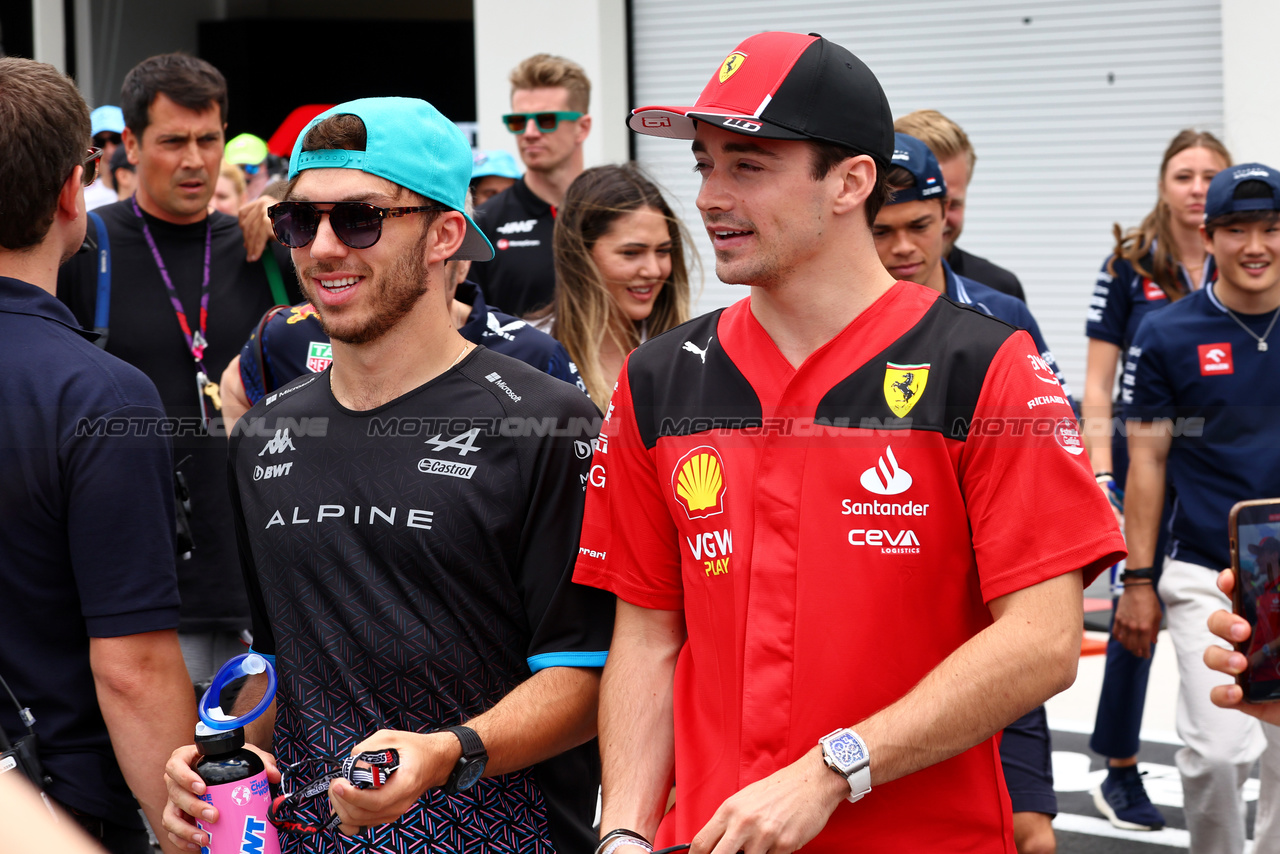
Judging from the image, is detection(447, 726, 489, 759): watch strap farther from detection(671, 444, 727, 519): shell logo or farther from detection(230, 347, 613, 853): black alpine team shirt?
detection(671, 444, 727, 519): shell logo

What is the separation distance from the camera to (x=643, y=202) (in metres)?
4.84

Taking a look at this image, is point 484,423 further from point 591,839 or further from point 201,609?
point 201,609

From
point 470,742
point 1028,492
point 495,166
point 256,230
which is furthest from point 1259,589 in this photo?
point 495,166

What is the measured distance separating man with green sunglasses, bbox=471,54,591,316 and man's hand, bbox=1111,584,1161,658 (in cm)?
269

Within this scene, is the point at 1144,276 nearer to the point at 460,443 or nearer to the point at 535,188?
the point at 535,188

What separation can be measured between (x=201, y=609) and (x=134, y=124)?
6.43 ft

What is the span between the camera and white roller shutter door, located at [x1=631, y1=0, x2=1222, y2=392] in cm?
1128

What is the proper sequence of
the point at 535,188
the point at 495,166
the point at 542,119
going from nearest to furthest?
the point at 535,188, the point at 542,119, the point at 495,166

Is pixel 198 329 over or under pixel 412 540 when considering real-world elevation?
over

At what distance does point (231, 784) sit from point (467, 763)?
0.47 metres

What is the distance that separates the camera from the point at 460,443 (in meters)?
2.57

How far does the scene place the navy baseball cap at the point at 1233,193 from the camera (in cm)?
484

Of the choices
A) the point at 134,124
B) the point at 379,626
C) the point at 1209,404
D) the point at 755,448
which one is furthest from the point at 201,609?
the point at 1209,404

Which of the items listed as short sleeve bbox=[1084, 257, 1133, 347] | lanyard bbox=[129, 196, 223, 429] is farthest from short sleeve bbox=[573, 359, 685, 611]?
short sleeve bbox=[1084, 257, 1133, 347]
